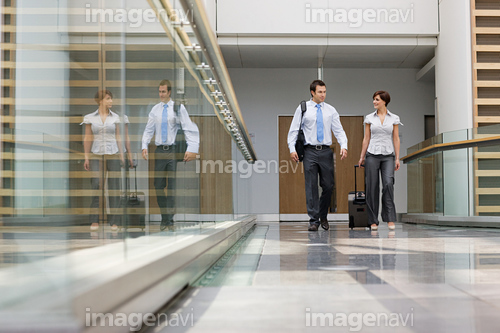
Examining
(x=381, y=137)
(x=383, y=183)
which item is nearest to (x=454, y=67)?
(x=381, y=137)

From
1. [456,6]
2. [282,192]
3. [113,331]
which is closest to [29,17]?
[113,331]

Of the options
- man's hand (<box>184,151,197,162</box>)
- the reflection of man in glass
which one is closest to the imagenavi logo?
man's hand (<box>184,151,197,162</box>)

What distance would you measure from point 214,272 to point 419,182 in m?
7.45

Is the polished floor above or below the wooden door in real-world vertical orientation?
below

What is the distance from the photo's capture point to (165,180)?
1.99 meters

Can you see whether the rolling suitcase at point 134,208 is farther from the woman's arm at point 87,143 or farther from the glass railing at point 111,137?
the woman's arm at point 87,143

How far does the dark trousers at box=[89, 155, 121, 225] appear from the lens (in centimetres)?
153

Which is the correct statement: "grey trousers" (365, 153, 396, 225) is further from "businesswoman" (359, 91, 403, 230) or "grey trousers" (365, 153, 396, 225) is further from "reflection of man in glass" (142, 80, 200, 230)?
"reflection of man in glass" (142, 80, 200, 230)

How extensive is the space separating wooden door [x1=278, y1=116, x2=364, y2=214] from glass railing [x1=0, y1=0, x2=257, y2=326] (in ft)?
32.3

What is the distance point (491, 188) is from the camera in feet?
23.0

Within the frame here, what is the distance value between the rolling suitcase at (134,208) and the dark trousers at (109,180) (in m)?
0.03

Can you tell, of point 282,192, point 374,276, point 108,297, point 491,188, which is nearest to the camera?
point 108,297

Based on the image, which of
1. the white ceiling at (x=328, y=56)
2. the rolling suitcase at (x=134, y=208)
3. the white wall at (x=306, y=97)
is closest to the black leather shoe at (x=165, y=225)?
the rolling suitcase at (x=134, y=208)

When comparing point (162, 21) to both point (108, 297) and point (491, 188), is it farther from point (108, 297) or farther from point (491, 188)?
point (491, 188)
